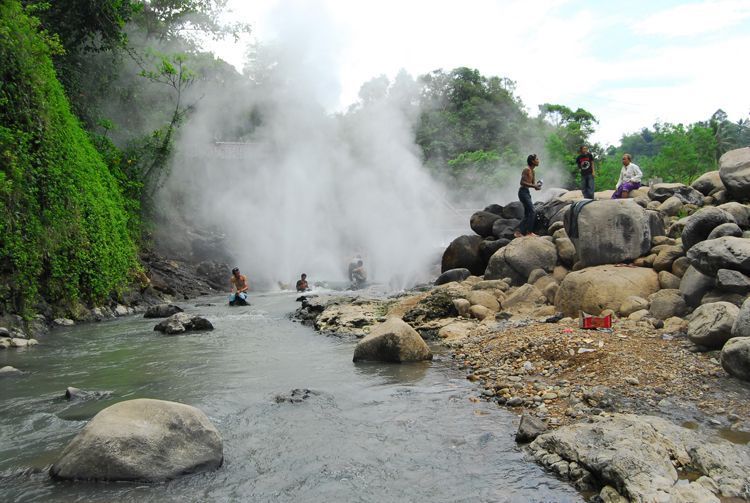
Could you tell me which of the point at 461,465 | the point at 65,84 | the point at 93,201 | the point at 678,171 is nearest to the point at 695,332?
the point at 461,465

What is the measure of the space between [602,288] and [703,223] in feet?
5.48

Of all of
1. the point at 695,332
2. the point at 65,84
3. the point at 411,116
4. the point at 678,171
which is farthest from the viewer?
the point at 678,171

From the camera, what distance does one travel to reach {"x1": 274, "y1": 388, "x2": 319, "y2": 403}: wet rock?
559 centimetres

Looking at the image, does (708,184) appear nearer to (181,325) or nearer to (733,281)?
(733,281)

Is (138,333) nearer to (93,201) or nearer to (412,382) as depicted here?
(93,201)

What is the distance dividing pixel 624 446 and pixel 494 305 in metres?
5.91

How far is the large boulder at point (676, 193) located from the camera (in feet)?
35.9

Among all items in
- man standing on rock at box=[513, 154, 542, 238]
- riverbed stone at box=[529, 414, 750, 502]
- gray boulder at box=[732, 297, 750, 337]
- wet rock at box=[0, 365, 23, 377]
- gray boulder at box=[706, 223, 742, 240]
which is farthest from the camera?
man standing on rock at box=[513, 154, 542, 238]

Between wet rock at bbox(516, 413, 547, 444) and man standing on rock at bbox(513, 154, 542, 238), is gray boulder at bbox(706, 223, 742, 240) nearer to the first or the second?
man standing on rock at bbox(513, 154, 542, 238)

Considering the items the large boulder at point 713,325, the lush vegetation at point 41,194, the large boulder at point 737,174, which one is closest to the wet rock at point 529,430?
the large boulder at point 713,325

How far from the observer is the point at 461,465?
13.1 feet

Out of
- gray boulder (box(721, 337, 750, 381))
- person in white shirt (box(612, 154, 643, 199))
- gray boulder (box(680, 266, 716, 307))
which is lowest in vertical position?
gray boulder (box(721, 337, 750, 381))

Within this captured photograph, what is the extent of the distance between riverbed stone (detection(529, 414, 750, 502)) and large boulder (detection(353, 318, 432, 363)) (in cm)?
312

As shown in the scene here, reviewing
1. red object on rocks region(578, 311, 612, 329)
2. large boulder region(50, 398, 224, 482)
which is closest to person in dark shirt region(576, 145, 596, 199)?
red object on rocks region(578, 311, 612, 329)
